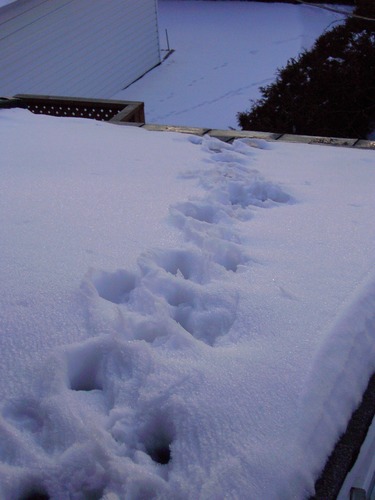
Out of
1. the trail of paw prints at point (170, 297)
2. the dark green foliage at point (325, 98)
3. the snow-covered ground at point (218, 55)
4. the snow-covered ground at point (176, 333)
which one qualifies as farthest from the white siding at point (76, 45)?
the trail of paw prints at point (170, 297)

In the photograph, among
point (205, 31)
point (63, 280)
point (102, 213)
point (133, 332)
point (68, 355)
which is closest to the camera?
point (68, 355)

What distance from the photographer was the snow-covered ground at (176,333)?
1.53 metres

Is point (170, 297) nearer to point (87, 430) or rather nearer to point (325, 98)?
point (87, 430)

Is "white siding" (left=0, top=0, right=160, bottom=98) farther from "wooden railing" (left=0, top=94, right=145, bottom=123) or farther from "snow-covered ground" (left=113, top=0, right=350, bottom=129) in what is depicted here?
"wooden railing" (left=0, top=94, right=145, bottom=123)

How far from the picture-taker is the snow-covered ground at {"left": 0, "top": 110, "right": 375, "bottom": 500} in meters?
1.53

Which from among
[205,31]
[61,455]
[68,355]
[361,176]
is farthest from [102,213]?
[205,31]

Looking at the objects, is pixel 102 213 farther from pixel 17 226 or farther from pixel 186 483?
pixel 186 483

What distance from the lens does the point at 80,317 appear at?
6.61 ft

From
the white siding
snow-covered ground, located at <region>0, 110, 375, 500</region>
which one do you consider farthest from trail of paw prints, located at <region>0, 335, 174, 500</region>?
the white siding

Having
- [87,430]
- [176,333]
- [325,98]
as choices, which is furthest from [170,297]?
[325,98]

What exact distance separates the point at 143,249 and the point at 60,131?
243cm

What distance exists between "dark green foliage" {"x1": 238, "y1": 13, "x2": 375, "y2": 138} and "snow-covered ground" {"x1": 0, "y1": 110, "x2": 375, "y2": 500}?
5335 mm

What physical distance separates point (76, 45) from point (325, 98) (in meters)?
4.46

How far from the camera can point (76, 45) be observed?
10156mm
